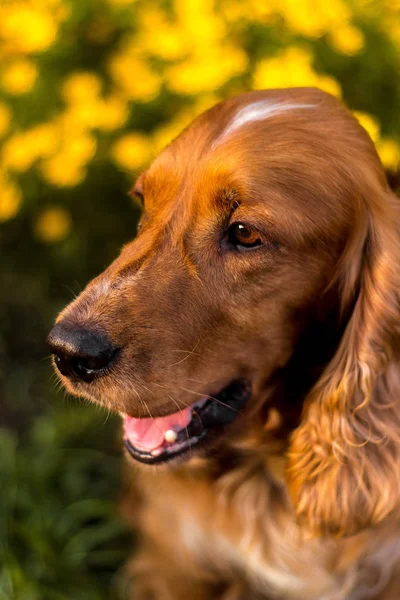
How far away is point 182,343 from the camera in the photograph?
212 cm

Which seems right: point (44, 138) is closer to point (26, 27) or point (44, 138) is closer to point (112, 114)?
point (112, 114)

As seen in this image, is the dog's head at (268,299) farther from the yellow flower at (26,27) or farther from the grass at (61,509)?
the yellow flower at (26,27)

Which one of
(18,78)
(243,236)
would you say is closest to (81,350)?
(243,236)

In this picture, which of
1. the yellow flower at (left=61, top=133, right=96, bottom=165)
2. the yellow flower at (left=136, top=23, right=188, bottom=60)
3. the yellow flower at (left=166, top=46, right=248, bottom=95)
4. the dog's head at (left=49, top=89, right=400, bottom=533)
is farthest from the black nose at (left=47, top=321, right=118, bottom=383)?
the yellow flower at (left=136, top=23, right=188, bottom=60)

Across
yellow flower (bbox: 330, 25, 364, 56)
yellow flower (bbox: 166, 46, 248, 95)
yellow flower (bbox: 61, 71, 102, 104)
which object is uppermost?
yellow flower (bbox: 330, 25, 364, 56)

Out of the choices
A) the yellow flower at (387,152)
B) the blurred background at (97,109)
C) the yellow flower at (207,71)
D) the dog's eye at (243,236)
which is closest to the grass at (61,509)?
the blurred background at (97,109)

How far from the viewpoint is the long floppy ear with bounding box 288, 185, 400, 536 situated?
7.12 feet

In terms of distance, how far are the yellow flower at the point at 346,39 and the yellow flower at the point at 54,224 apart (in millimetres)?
1695

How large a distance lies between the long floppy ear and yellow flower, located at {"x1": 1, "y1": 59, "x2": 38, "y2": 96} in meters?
2.13

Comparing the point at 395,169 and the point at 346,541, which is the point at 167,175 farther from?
the point at 346,541

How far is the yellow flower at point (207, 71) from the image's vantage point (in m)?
3.31

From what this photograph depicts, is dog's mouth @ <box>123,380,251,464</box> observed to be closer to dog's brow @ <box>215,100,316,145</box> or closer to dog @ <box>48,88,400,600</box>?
dog @ <box>48,88,400,600</box>

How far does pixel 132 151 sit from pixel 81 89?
1.46 feet

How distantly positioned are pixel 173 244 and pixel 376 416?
865 mm
